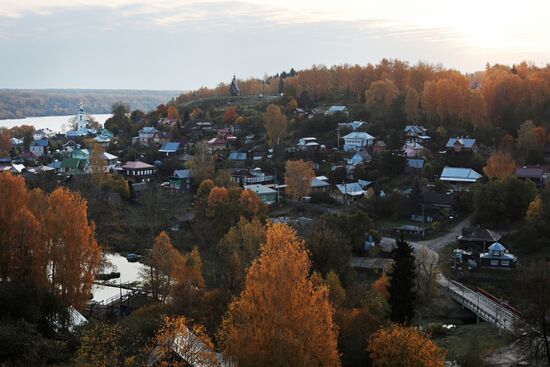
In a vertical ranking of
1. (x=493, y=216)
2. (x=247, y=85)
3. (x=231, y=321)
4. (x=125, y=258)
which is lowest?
(x=125, y=258)

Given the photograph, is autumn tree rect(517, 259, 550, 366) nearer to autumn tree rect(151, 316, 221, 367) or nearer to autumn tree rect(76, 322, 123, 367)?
autumn tree rect(151, 316, 221, 367)

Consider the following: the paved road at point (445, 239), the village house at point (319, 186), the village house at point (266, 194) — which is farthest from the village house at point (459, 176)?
the village house at point (266, 194)

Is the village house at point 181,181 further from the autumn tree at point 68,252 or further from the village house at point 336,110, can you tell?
the autumn tree at point 68,252

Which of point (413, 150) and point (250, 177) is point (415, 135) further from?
point (250, 177)

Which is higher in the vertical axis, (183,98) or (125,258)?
(183,98)

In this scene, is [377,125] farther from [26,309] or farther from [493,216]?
[26,309]

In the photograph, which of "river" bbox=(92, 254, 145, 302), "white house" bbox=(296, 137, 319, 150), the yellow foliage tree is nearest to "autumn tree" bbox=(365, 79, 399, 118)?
"white house" bbox=(296, 137, 319, 150)

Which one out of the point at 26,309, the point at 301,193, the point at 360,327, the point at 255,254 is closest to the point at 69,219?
the point at 26,309
